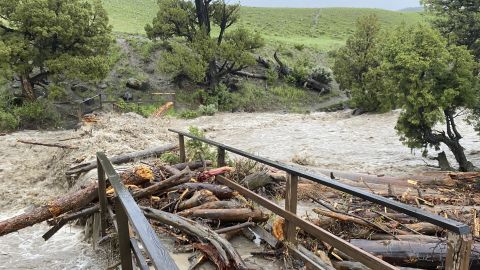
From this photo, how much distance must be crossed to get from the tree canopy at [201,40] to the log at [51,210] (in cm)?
1961

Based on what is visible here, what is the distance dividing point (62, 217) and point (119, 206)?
2551 mm

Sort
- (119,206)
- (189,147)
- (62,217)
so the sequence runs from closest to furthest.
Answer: (119,206)
(62,217)
(189,147)

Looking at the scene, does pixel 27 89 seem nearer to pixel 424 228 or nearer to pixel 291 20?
pixel 424 228

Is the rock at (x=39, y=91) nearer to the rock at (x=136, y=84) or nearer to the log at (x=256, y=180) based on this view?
the rock at (x=136, y=84)

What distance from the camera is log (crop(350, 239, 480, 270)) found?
4.19 m

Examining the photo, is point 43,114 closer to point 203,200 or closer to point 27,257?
point 27,257

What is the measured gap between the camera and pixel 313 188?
23.1 feet

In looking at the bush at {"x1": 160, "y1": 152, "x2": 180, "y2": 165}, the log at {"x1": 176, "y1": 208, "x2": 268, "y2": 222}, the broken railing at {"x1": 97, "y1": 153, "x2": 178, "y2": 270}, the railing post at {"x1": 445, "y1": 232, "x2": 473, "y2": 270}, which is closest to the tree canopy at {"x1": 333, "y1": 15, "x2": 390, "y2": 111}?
the bush at {"x1": 160, "y1": 152, "x2": 180, "y2": 165}

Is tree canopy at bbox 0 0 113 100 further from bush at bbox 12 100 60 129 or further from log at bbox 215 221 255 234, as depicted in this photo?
log at bbox 215 221 255 234

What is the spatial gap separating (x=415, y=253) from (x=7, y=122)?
1677cm

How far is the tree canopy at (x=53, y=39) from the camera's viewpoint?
56.7ft

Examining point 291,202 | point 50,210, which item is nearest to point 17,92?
point 50,210

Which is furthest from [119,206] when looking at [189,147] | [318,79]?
[318,79]

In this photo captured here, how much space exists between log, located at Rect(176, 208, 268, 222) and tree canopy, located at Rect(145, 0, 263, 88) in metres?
19.9
